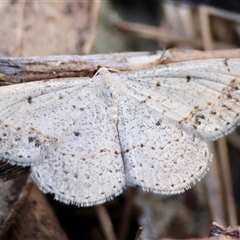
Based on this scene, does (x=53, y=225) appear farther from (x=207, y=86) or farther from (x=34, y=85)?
Answer: (x=207, y=86)

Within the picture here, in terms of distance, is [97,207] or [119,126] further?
[97,207]

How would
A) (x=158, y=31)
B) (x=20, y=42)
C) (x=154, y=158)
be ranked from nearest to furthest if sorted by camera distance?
(x=154, y=158), (x=20, y=42), (x=158, y=31)

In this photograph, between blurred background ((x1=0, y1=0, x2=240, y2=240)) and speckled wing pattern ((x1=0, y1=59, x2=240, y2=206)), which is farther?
blurred background ((x1=0, y1=0, x2=240, y2=240))

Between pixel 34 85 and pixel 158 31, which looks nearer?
pixel 34 85

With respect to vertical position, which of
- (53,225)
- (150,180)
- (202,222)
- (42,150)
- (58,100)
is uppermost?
(58,100)

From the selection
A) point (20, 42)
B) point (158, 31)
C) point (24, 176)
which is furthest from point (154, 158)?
point (158, 31)

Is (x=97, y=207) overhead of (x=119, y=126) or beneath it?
beneath

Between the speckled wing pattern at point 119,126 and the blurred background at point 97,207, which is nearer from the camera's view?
the speckled wing pattern at point 119,126

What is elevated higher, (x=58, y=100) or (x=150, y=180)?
(x=58, y=100)
